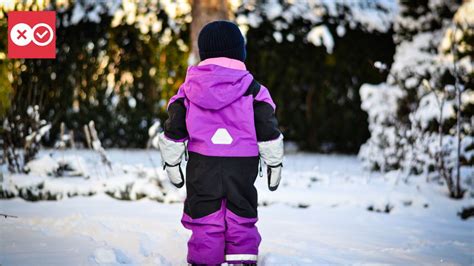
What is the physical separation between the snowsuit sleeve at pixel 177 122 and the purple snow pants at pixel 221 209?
→ 110 mm

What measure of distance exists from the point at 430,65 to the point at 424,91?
0.43 meters

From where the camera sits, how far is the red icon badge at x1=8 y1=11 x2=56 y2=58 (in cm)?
292

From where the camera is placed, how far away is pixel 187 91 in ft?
8.47

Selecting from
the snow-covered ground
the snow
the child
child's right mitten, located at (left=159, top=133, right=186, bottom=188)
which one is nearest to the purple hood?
the child

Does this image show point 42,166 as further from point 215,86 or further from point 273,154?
point 273,154

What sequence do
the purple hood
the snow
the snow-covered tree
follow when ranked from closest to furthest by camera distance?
the purple hood, the snow, the snow-covered tree

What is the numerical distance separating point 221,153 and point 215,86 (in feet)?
1.00

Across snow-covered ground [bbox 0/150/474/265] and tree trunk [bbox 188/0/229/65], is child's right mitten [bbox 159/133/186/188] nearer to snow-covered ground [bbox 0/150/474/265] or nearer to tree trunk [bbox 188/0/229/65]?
snow-covered ground [bbox 0/150/474/265]

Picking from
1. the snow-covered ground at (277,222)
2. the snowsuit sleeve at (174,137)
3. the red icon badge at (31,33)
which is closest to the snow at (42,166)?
the snow-covered ground at (277,222)

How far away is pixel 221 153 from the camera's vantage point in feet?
8.20

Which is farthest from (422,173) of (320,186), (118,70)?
(118,70)

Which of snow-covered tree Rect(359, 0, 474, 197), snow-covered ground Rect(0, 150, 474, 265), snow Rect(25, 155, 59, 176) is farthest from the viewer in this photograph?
→ snow-covered tree Rect(359, 0, 474, 197)

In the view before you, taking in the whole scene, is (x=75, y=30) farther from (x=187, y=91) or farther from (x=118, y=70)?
Result: (x=187, y=91)

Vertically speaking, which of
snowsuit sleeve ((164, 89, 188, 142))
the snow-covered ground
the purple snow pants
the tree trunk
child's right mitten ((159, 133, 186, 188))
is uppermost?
the tree trunk
